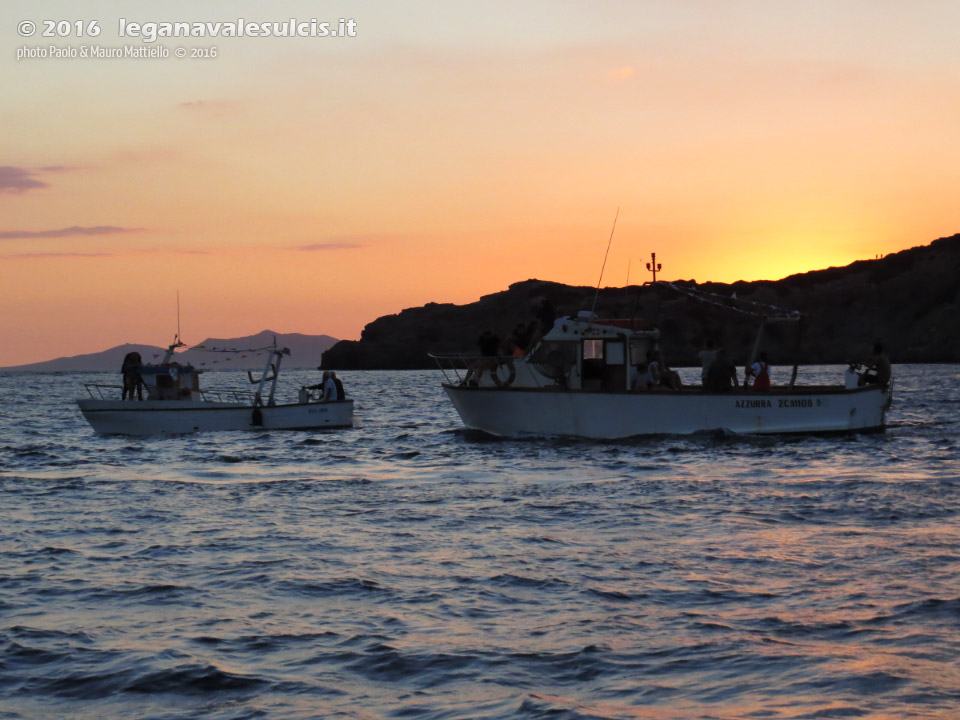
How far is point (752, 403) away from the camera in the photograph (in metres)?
28.1

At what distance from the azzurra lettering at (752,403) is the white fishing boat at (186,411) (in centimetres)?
1428

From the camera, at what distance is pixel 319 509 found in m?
17.9

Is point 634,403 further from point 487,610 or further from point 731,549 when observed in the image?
point 487,610

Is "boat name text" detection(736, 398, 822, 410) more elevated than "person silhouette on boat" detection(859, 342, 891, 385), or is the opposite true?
"person silhouette on boat" detection(859, 342, 891, 385)

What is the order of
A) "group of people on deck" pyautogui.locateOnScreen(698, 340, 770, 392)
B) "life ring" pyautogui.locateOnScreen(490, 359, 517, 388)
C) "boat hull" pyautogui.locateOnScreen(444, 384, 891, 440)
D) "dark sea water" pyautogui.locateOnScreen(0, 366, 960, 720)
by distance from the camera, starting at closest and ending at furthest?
"dark sea water" pyautogui.locateOnScreen(0, 366, 960, 720) < "boat hull" pyautogui.locateOnScreen(444, 384, 891, 440) < "group of people on deck" pyautogui.locateOnScreen(698, 340, 770, 392) < "life ring" pyautogui.locateOnScreen(490, 359, 517, 388)

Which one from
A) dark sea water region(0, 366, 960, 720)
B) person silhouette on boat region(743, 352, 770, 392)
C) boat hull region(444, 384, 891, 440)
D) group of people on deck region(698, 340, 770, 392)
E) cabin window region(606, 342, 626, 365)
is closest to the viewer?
dark sea water region(0, 366, 960, 720)

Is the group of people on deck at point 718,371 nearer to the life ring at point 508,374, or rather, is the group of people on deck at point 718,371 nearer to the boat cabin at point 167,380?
the life ring at point 508,374

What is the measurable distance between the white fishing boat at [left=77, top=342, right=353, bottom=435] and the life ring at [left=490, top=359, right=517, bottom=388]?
749 centimetres

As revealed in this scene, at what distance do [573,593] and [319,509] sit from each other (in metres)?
7.65

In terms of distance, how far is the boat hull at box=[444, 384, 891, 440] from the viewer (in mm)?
27984

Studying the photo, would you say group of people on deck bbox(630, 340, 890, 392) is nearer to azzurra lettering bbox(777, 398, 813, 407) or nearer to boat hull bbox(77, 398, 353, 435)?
azzurra lettering bbox(777, 398, 813, 407)

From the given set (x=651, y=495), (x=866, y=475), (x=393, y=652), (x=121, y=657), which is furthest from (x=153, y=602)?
(x=866, y=475)

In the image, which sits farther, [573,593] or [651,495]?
[651,495]

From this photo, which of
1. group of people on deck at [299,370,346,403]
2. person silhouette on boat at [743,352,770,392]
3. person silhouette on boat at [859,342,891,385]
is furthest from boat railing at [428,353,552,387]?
person silhouette on boat at [859,342,891,385]
